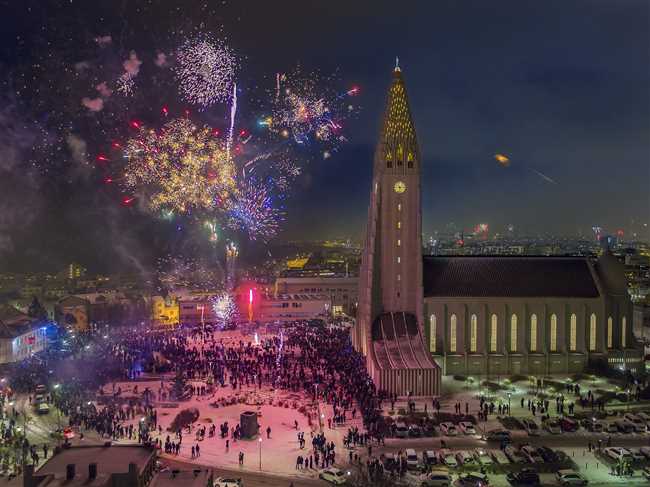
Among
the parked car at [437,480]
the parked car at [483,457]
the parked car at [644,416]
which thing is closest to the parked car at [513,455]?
the parked car at [483,457]

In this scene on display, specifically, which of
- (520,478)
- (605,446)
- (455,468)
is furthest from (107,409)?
(605,446)

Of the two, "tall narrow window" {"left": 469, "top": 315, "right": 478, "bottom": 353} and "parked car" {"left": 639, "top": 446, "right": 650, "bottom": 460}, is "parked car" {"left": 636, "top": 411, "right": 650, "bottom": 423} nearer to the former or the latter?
"parked car" {"left": 639, "top": 446, "right": 650, "bottom": 460}

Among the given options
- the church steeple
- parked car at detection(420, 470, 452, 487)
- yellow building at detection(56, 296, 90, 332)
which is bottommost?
parked car at detection(420, 470, 452, 487)

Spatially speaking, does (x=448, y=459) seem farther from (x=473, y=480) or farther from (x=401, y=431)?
(x=401, y=431)

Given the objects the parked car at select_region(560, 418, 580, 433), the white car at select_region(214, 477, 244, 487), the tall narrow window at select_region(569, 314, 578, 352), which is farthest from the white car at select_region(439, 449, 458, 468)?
the tall narrow window at select_region(569, 314, 578, 352)

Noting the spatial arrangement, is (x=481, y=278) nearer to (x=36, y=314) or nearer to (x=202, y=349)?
(x=202, y=349)

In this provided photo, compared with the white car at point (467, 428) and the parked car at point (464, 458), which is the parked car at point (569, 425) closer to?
the white car at point (467, 428)
